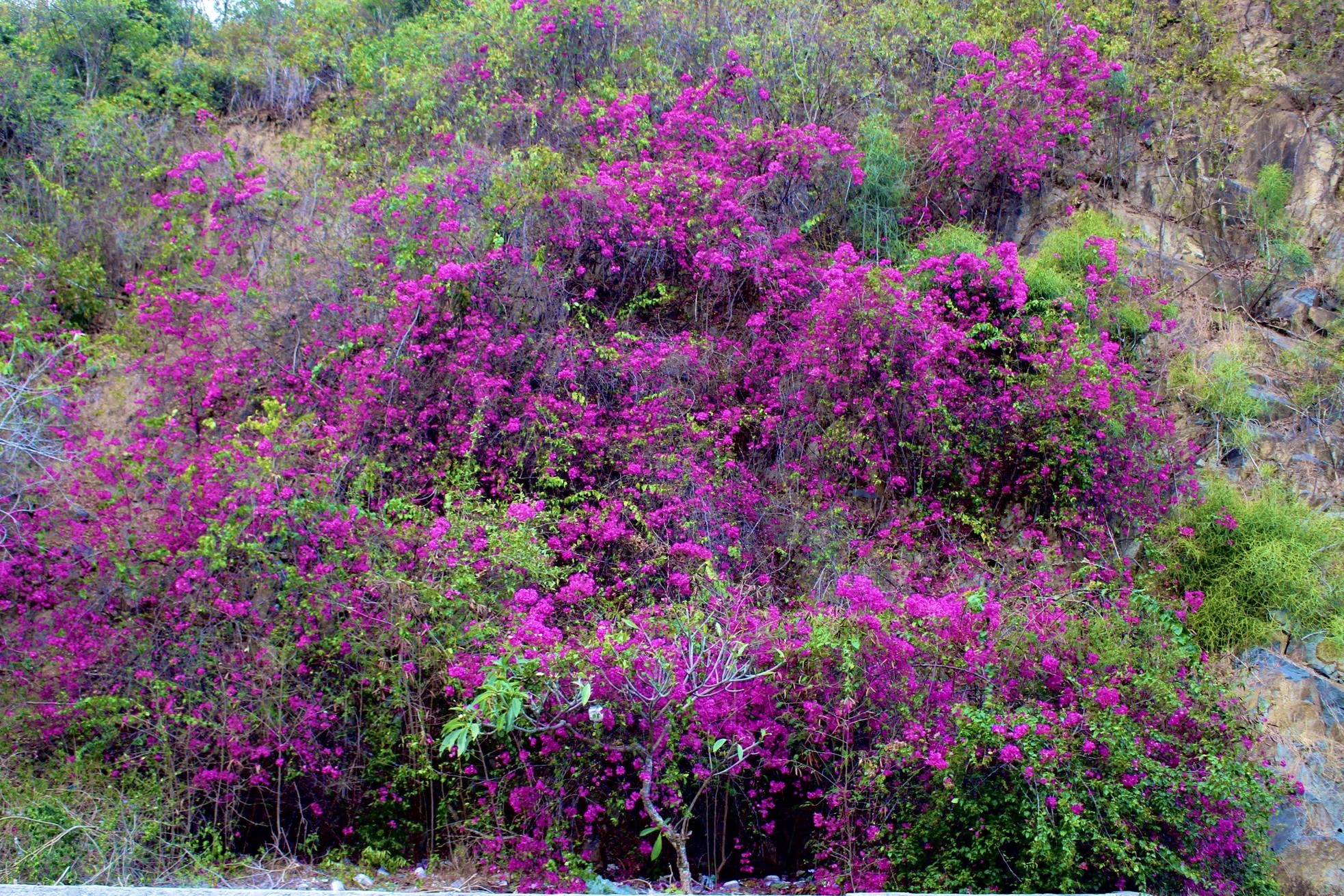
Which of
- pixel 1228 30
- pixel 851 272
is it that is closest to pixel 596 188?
pixel 851 272

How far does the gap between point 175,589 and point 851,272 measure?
5.81 m

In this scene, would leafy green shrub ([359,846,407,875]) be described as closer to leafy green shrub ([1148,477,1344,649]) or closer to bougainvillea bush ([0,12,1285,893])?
bougainvillea bush ([0,12,1285,893])

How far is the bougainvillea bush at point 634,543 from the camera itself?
16.8 ft

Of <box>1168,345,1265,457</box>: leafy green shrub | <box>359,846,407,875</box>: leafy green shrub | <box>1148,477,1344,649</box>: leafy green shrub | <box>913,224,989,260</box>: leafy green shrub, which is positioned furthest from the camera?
<box>913,224,989,260</box>: leafy green shrub

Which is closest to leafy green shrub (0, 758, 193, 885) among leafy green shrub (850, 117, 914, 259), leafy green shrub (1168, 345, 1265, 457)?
leafy green shrub (850, 117, 914, 259)

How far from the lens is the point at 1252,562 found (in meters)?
6.79

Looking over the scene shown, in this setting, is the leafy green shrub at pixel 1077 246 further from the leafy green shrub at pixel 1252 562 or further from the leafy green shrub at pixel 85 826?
the leafy green shrub at pixel 85 826

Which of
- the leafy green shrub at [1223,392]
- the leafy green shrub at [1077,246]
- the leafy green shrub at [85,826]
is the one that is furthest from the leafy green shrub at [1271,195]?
the leafy green shrub at [85,826]

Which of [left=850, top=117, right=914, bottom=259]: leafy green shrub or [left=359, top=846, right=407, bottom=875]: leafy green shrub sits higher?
[left=850, top=117, right=914, bottom=259]: leafy green shrub

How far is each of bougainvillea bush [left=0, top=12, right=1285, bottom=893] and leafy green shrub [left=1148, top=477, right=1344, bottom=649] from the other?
1.28 ft

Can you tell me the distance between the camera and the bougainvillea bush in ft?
16.8

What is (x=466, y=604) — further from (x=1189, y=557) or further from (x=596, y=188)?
(x=1189, y=557)

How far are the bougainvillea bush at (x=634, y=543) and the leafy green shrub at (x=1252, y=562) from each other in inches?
15.3

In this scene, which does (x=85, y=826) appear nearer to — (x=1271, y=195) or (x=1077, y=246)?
(x=1077, y=246)
